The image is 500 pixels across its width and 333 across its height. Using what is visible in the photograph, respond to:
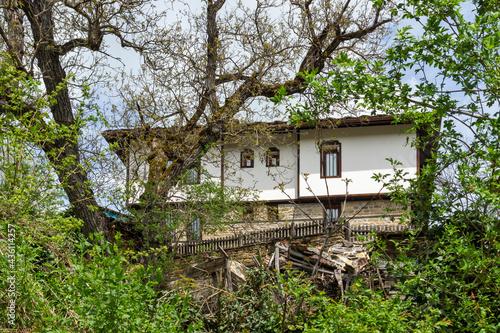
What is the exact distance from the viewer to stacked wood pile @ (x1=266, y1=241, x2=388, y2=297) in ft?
35.8

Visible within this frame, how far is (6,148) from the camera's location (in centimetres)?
638

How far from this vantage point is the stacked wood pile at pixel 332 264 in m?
10.9

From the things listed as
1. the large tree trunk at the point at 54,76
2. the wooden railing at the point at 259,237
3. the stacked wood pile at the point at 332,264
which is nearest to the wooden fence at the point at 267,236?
Answer: the wooden railing at the point at 259,237

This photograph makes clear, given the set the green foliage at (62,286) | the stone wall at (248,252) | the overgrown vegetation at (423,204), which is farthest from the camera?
the stone wall at (248,252)

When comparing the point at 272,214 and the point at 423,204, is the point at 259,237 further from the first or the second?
the point at 423,204

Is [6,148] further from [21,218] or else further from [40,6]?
[40,6]

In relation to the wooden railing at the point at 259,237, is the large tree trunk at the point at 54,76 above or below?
above

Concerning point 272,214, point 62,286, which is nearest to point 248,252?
point 272,214

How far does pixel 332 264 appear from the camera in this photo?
11023 millimetres

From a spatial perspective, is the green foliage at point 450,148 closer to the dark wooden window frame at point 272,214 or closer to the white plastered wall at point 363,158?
the dark wooden window frame at point 272,214

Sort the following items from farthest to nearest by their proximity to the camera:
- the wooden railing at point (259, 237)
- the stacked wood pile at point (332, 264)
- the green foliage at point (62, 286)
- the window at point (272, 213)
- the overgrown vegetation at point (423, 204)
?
the wooden railing at point (259, 237)
the window at point (272, 213)
the stacked wood pile at point (332, 264)
the overgrown vegetation at point (423, 204)
the green foliage at point (62, 286)

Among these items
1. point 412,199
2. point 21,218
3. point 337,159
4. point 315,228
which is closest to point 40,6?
point 21,218

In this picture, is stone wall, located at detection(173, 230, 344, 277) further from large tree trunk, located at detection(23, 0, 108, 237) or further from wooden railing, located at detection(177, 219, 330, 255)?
large tree trunk, located at detection(23, 0, 108, 237)

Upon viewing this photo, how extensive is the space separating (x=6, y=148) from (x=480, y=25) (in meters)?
5.73
